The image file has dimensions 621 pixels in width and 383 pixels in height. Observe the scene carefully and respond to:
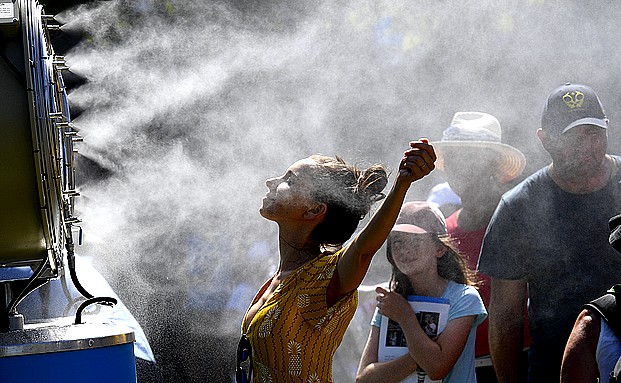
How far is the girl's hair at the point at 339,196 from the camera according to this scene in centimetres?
299

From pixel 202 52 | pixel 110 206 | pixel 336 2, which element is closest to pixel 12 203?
pixel 110 206

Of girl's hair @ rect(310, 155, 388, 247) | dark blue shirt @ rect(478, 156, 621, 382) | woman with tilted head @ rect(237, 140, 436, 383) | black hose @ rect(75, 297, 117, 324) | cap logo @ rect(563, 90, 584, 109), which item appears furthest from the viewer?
cap logo @ rect(563, 90, 584, 109)

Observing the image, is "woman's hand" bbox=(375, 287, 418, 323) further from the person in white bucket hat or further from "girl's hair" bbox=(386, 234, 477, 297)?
the person in white bucket hat

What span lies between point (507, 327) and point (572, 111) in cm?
86

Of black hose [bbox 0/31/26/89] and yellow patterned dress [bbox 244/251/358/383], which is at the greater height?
black hose [bbox 0/31/26/89]

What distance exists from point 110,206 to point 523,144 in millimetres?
2007

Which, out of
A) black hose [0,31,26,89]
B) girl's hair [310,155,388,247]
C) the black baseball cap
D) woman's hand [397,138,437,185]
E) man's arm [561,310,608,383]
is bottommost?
man's arm [561,310,608,383]

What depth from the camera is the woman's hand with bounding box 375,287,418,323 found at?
140 inches

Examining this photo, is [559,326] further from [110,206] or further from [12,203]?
[12,203]

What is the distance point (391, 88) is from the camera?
14.7 ft

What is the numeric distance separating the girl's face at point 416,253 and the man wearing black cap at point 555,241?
251 mm

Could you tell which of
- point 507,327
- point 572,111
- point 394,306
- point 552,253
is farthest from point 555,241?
point 394,306

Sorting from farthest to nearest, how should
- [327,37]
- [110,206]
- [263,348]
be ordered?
[327,37]
[110,206]
[263,348]

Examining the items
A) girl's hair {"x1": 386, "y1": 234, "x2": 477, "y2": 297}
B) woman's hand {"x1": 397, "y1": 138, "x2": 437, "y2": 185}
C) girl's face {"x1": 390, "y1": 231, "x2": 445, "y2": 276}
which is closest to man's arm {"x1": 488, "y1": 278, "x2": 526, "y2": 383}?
girl's hair {"x1": 386, "y1": 234, "x2": 477, "y2": 297}
